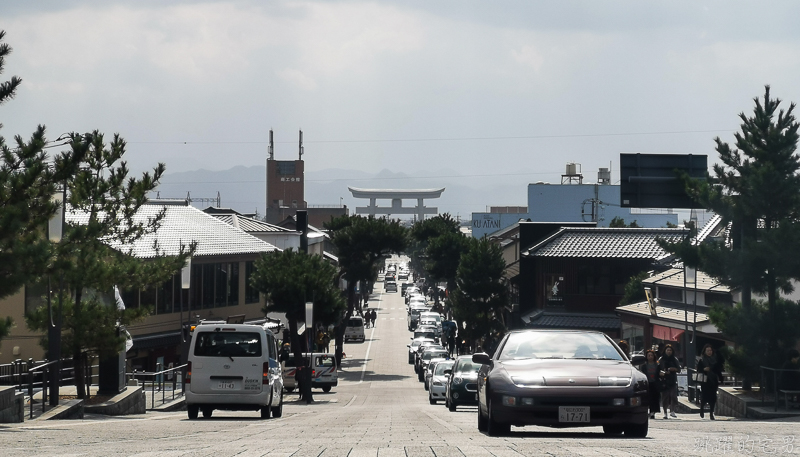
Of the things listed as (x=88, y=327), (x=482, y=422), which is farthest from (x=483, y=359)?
(x=88, y=327)

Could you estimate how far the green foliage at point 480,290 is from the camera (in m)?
61.4

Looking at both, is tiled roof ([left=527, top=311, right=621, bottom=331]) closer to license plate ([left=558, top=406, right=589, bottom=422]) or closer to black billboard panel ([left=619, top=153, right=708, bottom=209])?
black billboard panel ([left=619, top=153, right=708, bottom=209])

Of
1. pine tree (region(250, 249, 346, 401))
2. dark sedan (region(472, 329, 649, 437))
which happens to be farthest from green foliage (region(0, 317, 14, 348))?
pine tree (region(250, 249, 346, 401))

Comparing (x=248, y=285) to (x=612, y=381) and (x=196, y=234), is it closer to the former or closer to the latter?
(x=196, y=234)

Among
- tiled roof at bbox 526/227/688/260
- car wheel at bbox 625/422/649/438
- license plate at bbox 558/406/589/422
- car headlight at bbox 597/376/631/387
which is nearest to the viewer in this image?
license plate at bbox 558/406/589/422

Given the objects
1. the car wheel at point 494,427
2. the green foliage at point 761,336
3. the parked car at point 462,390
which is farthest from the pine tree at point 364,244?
the car wheel at point 494,427

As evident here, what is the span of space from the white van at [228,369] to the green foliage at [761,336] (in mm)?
10489

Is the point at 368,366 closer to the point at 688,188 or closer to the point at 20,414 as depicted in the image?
the point at 688,188

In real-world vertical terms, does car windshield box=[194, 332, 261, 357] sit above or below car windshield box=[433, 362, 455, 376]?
above

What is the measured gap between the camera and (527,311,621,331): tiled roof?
52.4m

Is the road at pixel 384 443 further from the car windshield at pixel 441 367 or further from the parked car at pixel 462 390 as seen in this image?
the car windshield at pixel 441 367

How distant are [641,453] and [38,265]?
9.28 meters

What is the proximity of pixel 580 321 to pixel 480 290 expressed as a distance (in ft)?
32.8

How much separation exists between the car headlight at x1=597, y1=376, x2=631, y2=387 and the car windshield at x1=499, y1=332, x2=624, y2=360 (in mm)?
989
